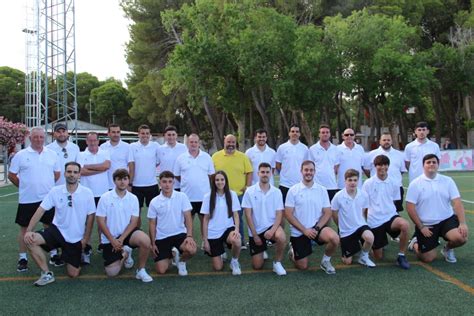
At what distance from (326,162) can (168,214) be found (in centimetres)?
275

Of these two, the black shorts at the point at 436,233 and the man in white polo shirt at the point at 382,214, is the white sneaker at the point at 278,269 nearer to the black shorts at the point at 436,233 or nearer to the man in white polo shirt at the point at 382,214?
the man in white polo shirt at the point at 382,214

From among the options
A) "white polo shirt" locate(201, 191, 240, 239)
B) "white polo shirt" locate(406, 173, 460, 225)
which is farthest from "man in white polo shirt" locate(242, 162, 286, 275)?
"white polo shirt" locate(406, 173, 460, 225)

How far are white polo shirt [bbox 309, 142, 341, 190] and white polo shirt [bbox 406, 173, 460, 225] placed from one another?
1.35 m

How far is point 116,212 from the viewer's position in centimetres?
527

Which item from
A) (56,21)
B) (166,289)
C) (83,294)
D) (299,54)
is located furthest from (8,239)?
(299,54)

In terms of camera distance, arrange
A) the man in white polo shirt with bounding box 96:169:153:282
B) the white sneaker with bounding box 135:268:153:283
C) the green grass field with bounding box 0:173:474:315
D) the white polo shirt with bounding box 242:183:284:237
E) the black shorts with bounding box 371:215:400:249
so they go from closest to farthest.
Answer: the green grass field with bounding box 0:173:474:315
the white sneaker with bounding box 135:268:153:283
the man in white polo shirt with bounding box 96:169:153:282
the white polo shirt with bounding box 242:183:284:237
the black shorts with bounding box 371:215:400:249

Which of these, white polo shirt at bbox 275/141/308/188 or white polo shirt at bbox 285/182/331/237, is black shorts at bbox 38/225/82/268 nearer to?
white polo shirt at bbox 285/182/331/237

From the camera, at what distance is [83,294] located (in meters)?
4.69

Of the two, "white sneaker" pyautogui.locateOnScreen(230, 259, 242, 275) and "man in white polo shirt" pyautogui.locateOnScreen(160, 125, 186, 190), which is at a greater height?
"man in white polo shirt" pyautogui.locateOnScreen(160, 125, 186, 190)

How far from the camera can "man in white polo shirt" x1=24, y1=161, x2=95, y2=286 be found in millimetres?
5152

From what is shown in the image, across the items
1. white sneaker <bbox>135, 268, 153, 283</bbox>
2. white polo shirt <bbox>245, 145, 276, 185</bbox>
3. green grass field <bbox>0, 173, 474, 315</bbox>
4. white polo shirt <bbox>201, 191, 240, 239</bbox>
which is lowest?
green grass field <bbox>0, 173, 474, 315</bbox>

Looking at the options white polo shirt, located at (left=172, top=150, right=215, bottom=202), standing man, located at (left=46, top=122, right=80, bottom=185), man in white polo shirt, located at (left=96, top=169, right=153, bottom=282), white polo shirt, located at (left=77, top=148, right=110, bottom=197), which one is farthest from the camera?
white polo shirt, located at (left=172, top=150, right=215, bottom=202)

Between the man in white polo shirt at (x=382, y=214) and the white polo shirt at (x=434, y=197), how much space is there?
292 mm

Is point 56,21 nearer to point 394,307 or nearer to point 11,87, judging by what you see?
point 394,307
